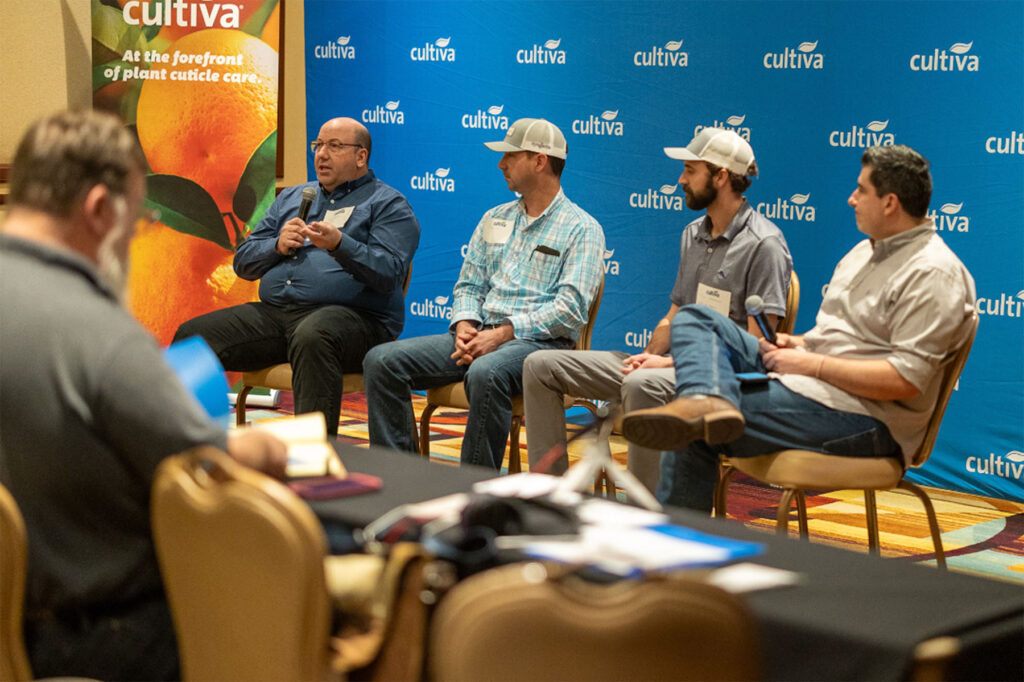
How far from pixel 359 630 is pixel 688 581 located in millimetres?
546

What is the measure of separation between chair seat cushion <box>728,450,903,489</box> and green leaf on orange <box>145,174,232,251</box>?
3132 mm

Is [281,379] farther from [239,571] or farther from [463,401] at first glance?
[239,571]

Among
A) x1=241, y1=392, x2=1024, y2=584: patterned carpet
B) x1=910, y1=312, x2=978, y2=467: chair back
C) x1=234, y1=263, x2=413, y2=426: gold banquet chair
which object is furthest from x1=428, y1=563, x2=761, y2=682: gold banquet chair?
x1=234, y1=263, x2=413, y2=426: gold banquet chair

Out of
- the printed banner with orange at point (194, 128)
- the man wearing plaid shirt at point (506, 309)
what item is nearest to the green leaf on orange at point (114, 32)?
the printed banner with orange at point (194, 128)

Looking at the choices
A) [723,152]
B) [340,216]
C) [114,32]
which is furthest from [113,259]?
[114,32]


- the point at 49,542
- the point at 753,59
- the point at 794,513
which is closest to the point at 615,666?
the point at 49,542

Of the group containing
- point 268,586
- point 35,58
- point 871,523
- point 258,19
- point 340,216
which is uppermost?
point 258,19

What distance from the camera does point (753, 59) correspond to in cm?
495

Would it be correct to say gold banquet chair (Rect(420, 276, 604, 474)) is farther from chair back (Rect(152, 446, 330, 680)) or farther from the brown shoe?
chair back (Rect(152, 446, 330, 680))

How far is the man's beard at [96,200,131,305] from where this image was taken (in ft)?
5.52

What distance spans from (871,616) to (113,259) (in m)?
1.19

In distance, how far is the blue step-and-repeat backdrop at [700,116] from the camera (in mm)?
4367

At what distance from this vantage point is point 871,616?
1325 mm

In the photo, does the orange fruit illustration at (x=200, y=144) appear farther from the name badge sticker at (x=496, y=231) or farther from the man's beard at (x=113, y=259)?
the man's beard at (x=113, y=259)
